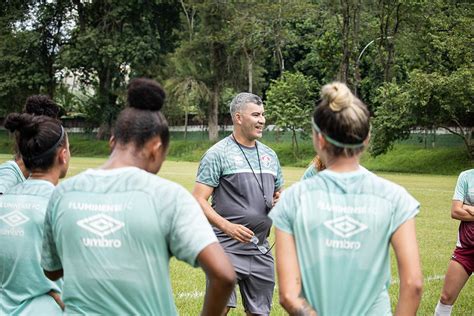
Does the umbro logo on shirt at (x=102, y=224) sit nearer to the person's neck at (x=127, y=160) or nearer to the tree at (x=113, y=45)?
the person's neck at (x=127, y=160)

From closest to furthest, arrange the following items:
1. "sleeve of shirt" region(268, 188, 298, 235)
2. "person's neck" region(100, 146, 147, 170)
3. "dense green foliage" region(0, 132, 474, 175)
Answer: "person's neck" region(100, 146, 147, 170) < "sleeve of shirt" region(268, 188, 298, 235) < "dense green foliage" region(0, 132, 474, 175)

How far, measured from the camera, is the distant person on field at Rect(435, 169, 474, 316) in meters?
7.66

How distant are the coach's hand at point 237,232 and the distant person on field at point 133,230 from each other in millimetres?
3468

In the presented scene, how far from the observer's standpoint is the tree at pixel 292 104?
5234cm

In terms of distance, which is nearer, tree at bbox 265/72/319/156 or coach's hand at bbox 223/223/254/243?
coach's hand at bbox 223/223/254/243

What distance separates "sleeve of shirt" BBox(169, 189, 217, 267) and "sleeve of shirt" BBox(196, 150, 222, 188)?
4.04 metres

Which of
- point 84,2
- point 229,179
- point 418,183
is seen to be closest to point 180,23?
point 84,2

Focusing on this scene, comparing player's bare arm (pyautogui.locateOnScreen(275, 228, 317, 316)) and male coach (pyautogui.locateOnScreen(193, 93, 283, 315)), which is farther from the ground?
player's bare arm (pyautogui.locateOnScreen(275, 228, 317, 316))

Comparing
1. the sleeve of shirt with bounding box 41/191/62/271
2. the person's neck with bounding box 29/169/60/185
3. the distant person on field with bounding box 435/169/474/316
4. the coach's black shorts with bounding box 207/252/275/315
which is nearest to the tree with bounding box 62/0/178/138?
the coach's black shorts with bounding box 207/252/275/315

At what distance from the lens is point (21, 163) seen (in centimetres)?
577

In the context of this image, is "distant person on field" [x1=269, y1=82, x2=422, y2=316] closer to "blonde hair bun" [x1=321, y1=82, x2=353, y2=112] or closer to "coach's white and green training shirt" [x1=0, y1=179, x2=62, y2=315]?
"blonde hair bun" [x1=321, y1=82, x2=353, y2=112]

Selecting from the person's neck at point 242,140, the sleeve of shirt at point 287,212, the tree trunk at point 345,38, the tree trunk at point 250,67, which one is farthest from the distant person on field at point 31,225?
the tree trunk at point 250,67

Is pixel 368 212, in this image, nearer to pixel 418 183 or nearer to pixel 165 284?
pixel 165 284

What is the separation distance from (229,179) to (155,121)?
154 inches
